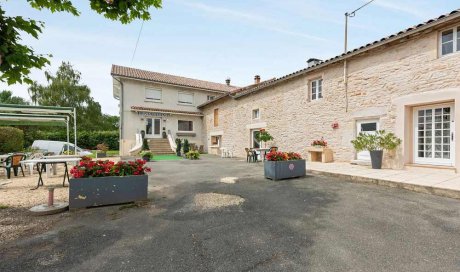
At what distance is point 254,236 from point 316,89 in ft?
33.7

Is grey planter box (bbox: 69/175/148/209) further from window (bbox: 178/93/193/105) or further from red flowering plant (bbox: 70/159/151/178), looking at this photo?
window (bbox: 178/93/193/105)

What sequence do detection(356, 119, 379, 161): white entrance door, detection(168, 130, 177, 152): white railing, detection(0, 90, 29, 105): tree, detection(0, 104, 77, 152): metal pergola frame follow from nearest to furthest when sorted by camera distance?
detection(0, 104, 77, 152): metal pergola frame → detection(356, 119, 379, 161): white entrance door → detection(168, 130, 177, 152): white railing → detection(0, 90, 29, 105): tree

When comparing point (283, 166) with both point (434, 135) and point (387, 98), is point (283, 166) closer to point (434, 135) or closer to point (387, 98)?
point (387, 98)

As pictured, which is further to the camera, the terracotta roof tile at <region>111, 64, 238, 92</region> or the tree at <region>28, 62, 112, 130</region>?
the tree at <region>28, 62, 112, 130</region>

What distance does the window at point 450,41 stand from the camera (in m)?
6.89

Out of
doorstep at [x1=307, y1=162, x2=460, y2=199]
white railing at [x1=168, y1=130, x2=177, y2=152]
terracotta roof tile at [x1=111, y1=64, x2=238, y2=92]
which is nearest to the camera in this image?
doorstep at [x1=307, y1=162, x2=460, y2=199]

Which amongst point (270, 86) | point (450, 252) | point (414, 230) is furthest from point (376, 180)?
point (270, 86)

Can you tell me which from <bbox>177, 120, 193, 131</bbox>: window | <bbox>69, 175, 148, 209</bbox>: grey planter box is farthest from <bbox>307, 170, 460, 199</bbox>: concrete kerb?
<bbox>177, 120, 193, 131</bbox>: window

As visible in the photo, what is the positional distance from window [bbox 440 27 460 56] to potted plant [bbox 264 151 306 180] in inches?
226

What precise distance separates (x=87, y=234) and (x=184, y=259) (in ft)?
5.64

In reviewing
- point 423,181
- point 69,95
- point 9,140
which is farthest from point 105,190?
point 69,95

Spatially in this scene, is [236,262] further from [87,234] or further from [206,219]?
[87,234]

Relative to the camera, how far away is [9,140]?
15617mm

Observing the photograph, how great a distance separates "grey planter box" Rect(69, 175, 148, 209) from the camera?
4344 mm
